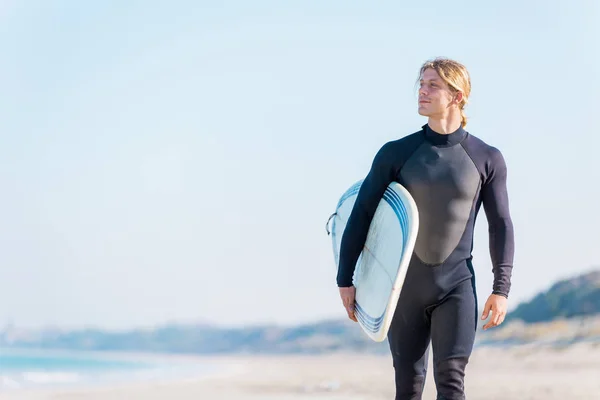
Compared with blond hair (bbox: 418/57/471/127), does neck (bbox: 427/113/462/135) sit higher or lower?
lower

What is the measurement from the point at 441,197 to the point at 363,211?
0.32m

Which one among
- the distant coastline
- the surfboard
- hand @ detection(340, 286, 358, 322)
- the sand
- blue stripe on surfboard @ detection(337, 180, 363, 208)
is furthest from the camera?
the distant coastline

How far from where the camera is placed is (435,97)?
13.8 ft

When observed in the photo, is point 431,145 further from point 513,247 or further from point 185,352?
point 185,352

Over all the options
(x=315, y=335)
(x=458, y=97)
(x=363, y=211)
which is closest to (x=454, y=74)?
(x=458, y=97)

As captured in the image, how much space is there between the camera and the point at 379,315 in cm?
413

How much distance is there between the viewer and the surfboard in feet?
13.3

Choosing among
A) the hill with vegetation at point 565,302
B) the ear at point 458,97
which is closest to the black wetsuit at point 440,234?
the ear at point 458,97

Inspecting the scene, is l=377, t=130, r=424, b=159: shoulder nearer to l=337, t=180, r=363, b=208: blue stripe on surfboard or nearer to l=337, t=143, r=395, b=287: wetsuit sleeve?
l=337, t=143, r=395, b=287: wetsuit sleeve

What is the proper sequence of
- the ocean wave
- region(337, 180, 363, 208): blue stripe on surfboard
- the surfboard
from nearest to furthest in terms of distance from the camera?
the surfboard, region(337, 180, 363, 208): blue stripe on surfboard, the ocean wave

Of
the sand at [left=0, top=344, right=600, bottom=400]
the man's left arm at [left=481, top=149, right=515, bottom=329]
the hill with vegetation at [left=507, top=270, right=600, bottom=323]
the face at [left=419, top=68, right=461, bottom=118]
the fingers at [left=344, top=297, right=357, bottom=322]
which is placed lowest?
the fingers at [left=344, top=297, right=357, bottom=322]

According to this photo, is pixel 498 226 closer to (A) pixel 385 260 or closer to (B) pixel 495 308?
(B) pixel 495 308

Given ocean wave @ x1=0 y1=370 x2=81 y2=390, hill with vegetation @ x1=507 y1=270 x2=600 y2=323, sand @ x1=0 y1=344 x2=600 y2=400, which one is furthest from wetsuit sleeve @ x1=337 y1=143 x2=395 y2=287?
hill with vegetation @ x1=507 y1=270 x2=600 y2=323

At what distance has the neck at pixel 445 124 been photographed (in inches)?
167
